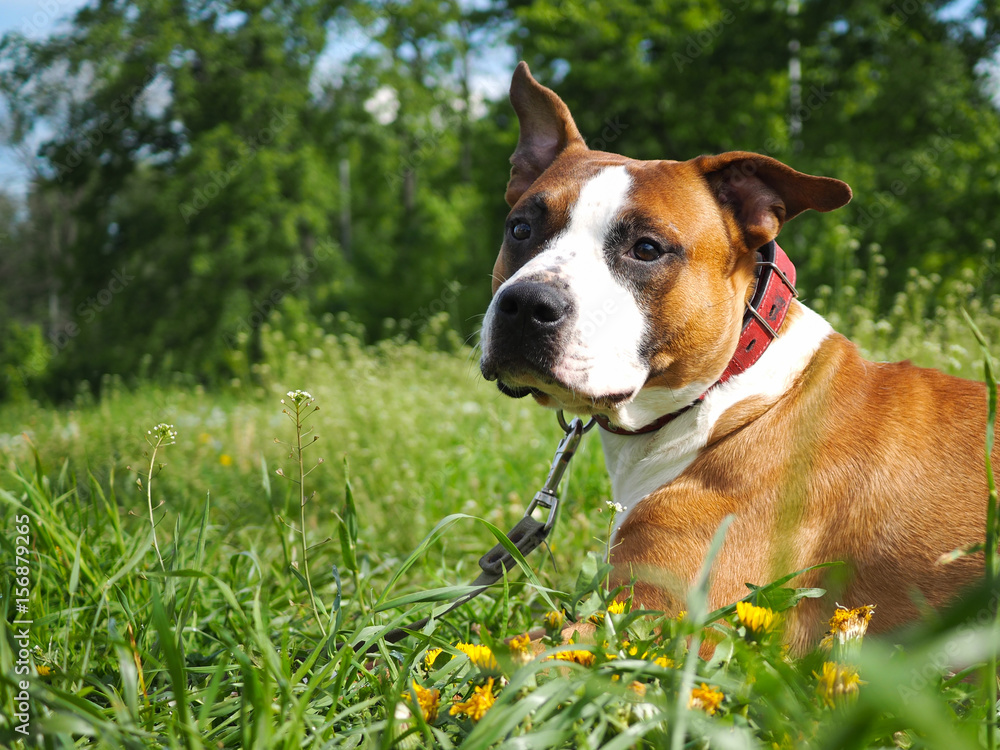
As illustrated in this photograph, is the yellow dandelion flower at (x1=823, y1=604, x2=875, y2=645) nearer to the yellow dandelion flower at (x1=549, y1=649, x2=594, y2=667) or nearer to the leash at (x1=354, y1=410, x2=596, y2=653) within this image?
the yellow dandelion flower at (x1=549, y1=649, x2=594, y2=667)

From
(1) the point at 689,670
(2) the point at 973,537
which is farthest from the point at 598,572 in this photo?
(2) the point at 973,537

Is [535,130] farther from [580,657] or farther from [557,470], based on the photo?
[580,657]

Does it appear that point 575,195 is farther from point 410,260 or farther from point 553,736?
point 410,260

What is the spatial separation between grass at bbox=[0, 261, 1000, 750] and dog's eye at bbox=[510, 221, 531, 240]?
3.75 ft

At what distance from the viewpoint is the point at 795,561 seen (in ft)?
6.47

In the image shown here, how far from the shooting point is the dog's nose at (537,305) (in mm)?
2188

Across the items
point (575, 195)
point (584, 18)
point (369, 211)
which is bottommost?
point (575, 195)

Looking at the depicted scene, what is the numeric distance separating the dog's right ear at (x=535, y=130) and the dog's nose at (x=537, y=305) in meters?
1.09

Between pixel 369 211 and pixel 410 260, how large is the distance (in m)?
4.04

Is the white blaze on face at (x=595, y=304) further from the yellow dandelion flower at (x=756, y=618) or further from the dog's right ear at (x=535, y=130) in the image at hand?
the yellow dandelion flower at (x=756, y=618)

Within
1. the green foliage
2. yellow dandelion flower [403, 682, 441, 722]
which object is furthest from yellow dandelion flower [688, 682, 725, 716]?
the green foliage

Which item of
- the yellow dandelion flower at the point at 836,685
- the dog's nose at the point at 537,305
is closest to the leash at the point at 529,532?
the dog's nose at the point at 537,305

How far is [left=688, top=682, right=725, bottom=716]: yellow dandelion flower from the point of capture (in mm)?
1231

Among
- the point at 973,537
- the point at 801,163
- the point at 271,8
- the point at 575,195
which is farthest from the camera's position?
the point at 271,8
